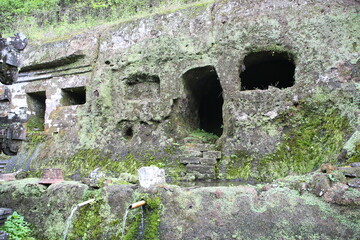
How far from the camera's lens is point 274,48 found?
19.9ft

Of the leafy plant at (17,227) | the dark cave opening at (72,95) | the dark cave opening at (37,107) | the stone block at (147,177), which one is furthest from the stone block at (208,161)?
the dark cave opening at (37,107)

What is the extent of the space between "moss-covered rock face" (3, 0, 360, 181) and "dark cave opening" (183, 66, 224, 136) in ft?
0.16

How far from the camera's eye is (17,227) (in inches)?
165

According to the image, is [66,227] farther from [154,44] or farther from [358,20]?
[358,20]

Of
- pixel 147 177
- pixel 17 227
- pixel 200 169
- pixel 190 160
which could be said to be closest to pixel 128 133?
pixel 190 160

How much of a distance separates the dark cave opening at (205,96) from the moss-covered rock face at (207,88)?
0.05m

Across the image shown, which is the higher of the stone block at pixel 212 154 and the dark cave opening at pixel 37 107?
the dark cave opening at pixel 37 107

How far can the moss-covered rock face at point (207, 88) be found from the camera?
5.52 meters

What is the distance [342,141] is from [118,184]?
3475 millimetres

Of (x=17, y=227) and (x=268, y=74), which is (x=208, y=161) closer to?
(x=17, y=227)

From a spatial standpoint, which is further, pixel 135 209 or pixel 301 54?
pixel 301 54

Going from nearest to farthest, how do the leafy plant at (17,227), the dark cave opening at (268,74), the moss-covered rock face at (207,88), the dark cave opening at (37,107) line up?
the leafy plant at (17,227) → the moss-covered rock face at (207,88) → the dark cave opening at (268,74) → the dark cave opening at (37,107)

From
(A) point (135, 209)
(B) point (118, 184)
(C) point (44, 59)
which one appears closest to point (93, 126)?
(C) point (44, 59)

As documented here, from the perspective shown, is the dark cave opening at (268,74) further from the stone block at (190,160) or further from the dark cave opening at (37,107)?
the dark cave opening at (37,107)
